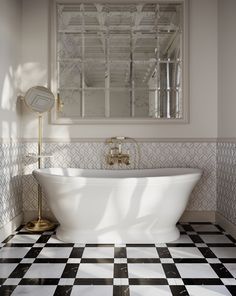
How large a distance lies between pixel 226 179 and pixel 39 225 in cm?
182

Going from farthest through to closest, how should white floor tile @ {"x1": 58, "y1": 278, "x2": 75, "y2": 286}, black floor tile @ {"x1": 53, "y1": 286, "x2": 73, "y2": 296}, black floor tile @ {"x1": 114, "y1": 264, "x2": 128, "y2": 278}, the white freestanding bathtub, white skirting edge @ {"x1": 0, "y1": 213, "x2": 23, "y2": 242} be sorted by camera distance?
1. white skirting edge @ {"x1": 0, "y1": 213, "x2": 23, "y2": 242}
2. the white freestanding bathtub
3. black floor tile @ {"x1": 114, "y1": 264, "x2": 128, "y2": 278}
4. white floor tile @ {"x1": 58, "y1": 278, "x2": 75, "y2": 286}
5. black floor tile @ {"x1": 53, "y1": 286, "x2": 73, "y2": 296}

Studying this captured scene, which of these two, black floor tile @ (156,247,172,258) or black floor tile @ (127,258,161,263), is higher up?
A: black floor tile @ (127,258,161,263)

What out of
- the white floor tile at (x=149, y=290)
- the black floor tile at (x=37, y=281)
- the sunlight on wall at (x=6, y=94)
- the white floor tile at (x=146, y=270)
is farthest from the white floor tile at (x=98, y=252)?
the sunlight on wall at (x=6, y=94)

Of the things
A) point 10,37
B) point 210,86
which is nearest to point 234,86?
point 210,86

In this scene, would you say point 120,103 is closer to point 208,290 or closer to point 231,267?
point 231,267

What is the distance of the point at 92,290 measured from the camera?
210 cm

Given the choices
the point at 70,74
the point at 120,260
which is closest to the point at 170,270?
the point at 120,260

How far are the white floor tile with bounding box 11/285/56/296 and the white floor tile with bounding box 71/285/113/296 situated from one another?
→ 5.2 inches

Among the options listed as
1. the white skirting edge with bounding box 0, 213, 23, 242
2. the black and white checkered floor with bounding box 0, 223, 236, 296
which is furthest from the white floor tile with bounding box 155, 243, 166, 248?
the white skirting edge with bounding box 0, 213, 23, 242

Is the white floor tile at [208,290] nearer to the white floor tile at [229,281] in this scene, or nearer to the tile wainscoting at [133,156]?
the white floor tile at [229,281]

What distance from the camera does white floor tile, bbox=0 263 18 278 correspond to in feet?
7.69

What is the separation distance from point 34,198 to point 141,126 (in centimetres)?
133

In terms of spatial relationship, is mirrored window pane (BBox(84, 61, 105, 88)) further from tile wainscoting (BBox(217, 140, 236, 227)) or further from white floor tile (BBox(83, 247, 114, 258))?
white floor tile (BBox(83, 247, 114, 258))

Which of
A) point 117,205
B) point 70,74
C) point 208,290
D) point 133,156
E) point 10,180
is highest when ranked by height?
point 70,74
